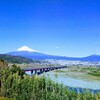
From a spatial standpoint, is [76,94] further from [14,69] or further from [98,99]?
[14,69]

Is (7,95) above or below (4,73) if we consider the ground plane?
below

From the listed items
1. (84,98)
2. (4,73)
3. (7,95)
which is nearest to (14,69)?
(4,73)

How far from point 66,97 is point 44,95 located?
8522 millimetres

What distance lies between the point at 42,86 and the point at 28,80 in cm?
487

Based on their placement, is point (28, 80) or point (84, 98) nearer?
point (84, 98)

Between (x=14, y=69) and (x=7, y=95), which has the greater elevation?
(x=14, y=69)

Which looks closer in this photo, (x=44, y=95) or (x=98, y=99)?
(x=98, y=99)

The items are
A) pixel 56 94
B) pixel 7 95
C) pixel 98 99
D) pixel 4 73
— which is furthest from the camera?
pixel 4 73

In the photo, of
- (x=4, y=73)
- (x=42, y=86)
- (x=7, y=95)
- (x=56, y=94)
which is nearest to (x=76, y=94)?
(x=56, y=94)

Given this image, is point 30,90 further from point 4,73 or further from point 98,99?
point 98,99

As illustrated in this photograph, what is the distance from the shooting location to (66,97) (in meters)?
69.0

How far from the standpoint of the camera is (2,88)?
86625mm

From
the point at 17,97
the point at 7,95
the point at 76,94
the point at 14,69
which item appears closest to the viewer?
the point at 76,94

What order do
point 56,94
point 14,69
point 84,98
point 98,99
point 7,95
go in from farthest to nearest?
point 14,69
point 7,95
point 56,94
point 84,98
point 98,99
